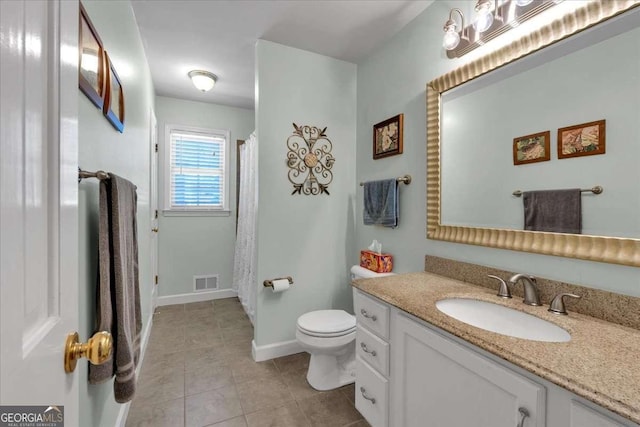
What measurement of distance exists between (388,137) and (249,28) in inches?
49.2

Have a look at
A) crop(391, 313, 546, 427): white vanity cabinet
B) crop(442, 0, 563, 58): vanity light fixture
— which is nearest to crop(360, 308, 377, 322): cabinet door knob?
crop(391, 313, 546, 427): white vanity cabinet

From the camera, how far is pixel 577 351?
778 millimetres

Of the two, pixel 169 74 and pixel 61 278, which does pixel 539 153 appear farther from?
pixel 169 74

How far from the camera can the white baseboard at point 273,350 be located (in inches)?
85.2

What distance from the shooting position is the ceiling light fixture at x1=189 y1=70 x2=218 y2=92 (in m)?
2.62

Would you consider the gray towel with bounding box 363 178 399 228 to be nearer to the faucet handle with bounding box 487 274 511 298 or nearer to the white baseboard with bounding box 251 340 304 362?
the faucet handle with bounding box 487 274 511 298

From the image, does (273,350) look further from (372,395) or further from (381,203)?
(381,203)

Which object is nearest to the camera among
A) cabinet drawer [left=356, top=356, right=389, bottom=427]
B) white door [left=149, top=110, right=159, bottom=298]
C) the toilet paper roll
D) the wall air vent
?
cabinet drawer [left=356, top=356, right=389, bottom=427]

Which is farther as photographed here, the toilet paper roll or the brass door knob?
the toilet paper roll

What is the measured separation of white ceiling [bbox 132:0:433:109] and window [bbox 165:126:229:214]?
864mm

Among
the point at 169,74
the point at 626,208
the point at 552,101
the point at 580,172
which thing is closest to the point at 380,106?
the point at 552,101

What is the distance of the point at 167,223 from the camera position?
327 centimetres

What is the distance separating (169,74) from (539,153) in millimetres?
3009

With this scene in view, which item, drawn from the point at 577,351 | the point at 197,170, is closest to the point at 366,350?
the point at 577,351
